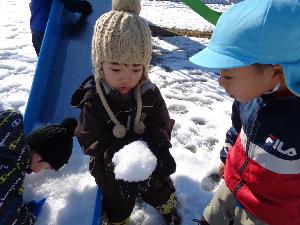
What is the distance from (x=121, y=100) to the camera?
160 centimetres

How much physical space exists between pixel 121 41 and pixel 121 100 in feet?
0.83

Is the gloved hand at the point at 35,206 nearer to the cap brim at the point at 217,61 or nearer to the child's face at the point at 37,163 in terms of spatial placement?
the child's face at the point at 37,163

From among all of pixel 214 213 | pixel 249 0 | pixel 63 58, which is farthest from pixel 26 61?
pixel 249 0

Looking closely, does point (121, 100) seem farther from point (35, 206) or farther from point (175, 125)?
point (175, 125)

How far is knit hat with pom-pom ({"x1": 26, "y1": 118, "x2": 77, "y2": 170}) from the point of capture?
6.08 feet

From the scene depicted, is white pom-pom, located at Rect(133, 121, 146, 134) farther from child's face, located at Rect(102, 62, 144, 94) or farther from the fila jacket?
the fila jacket

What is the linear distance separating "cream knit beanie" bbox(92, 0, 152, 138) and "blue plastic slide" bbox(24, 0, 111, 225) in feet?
3.21

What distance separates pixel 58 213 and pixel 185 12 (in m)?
4.49

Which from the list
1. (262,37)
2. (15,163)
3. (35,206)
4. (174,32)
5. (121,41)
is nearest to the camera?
(262,37)

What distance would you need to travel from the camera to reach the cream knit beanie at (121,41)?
4.91ft

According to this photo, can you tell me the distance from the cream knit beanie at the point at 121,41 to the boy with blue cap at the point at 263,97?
38cm

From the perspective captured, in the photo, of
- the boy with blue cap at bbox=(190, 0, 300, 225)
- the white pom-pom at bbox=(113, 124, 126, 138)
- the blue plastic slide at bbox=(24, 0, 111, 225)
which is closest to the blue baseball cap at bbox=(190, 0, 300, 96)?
the boy with blue cap at bbox=(190, 0, 300, 225)

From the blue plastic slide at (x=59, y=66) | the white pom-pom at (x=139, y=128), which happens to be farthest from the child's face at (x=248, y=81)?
the blue plastic slide at (x=59, y=66)

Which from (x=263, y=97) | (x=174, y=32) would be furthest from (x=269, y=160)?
(x=174, y=32)
